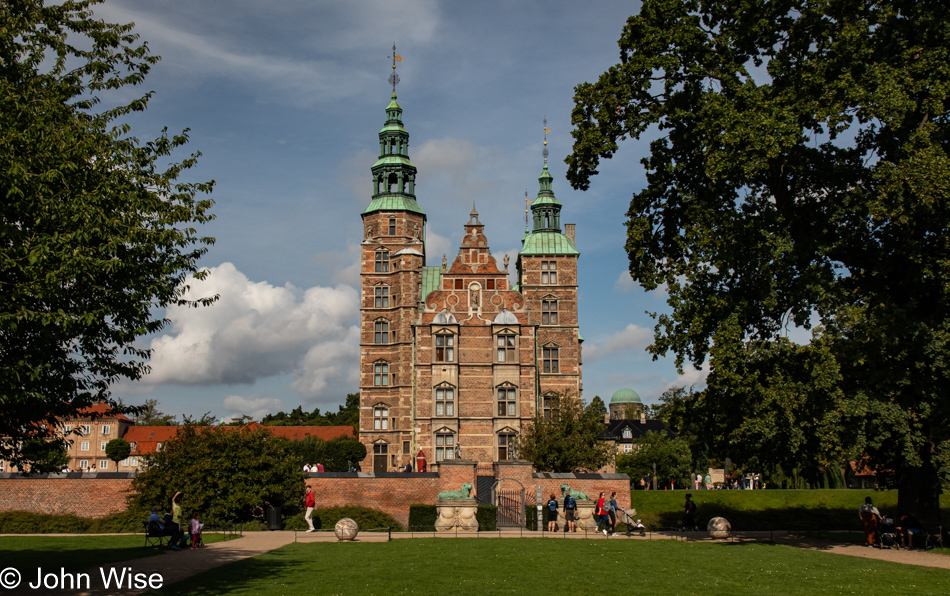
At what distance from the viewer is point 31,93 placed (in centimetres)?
1310

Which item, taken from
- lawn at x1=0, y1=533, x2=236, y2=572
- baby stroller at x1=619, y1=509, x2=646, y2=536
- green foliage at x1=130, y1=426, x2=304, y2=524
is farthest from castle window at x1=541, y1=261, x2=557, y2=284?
lawn at x1=0, y1=533, x2=236, y2=572

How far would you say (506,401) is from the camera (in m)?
46.8

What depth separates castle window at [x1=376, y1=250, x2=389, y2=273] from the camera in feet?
177

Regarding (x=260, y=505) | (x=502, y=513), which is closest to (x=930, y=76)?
(x=502, y=513)

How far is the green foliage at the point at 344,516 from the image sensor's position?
27938mm

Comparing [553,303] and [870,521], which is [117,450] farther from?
[870,521]

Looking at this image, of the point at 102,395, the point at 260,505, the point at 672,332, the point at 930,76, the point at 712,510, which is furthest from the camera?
the point at 712,510

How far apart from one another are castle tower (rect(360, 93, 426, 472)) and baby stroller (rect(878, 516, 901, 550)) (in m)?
32.6

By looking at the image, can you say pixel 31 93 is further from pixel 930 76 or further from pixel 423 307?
pixel 423 307

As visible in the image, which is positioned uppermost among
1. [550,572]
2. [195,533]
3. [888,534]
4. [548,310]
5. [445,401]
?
[548,310]

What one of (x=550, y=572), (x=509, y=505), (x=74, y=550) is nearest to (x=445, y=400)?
(x=509, y=505)

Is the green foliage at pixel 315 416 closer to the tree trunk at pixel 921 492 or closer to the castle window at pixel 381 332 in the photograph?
the castle window at pixel 381 332

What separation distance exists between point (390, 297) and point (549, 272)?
11036mm

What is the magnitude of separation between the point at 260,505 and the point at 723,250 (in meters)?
18.2
